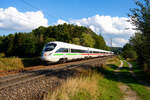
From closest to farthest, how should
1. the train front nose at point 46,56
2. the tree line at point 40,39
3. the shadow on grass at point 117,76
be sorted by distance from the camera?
1. the shadow on grass at point 117,76
2. the train front nose at point 46,56
3. the tree line at point 40,39

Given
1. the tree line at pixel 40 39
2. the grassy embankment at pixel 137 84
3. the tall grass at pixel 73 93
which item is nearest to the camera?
the tall grass at pixel 73 93

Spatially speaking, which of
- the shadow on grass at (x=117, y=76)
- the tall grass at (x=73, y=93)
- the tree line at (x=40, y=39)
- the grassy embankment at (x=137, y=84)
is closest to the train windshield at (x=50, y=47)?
the shadow on grass at (x=117, y=76)

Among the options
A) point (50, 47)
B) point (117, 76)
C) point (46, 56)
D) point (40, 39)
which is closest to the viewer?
point (117, 76)

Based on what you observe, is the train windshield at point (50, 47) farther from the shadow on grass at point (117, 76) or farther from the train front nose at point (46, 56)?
the shadow on grass at point (117, 76)

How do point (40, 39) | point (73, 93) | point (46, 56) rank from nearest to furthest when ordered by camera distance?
point (73, 93) → point (46, 56) → point (40, 39)

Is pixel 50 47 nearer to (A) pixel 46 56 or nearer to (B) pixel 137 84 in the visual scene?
(A) pixel 46 56

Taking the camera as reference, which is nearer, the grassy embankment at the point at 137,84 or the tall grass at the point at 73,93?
the tall grass at the point at 73,93

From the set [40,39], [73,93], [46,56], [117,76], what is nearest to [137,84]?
[117,76]

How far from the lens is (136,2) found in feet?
44.9

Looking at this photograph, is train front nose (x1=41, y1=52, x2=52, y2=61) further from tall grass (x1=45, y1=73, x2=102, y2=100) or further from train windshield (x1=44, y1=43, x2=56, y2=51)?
tall grass (x1=45, y1=73, x2=102, y2=100)

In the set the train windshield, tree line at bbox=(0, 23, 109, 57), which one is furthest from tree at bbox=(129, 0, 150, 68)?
tree line at bbox=(0, 23, 109, 57)

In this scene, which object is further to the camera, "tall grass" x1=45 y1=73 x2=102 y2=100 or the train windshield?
the train windshield

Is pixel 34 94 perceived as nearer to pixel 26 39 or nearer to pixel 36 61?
pixel 36 61

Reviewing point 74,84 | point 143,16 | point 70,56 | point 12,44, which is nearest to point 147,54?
point 143,16
